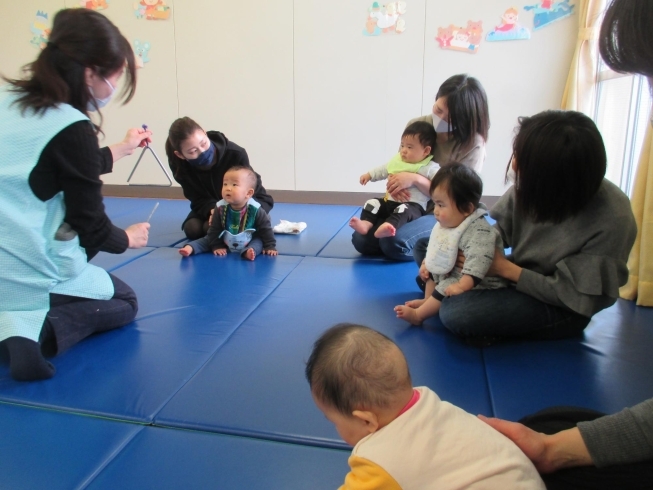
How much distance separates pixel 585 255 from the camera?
4.88 ft

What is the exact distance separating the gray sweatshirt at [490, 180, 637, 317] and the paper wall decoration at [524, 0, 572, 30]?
2.57 m

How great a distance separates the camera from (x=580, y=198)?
146 centimetres

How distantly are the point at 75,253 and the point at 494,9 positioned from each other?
336cm

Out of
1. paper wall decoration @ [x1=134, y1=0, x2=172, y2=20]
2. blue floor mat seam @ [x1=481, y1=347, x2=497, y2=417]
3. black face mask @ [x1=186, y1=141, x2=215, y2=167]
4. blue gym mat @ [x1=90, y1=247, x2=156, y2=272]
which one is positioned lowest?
blue gym mat @ [x1=90, y1=247, x2=156, y2=272]

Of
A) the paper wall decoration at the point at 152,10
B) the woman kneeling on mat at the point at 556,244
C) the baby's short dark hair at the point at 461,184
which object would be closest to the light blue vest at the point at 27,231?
the baby's short dark hair at the point at 461,184

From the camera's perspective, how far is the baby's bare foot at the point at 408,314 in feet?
5.65

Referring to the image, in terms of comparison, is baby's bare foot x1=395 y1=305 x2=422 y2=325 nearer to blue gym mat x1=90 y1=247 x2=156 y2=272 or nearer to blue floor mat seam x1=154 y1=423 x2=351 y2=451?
blue floor mat seam x1=154 y1=423 x2=351 y2=451

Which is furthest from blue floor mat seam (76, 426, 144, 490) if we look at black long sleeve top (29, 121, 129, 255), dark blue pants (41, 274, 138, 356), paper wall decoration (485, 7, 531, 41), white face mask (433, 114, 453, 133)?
paper wall decoration (485, 7, 531, 41)

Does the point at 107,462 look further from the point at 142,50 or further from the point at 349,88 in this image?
the point at 142,50

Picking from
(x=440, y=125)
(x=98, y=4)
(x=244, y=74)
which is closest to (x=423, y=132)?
(x=440, y=125)

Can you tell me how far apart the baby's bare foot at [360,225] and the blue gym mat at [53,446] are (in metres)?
1.40

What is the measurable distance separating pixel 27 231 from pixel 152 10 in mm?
3477

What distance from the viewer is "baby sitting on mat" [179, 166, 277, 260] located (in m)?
2.59

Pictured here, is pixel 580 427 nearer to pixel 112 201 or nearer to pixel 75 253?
pixel 75 253
